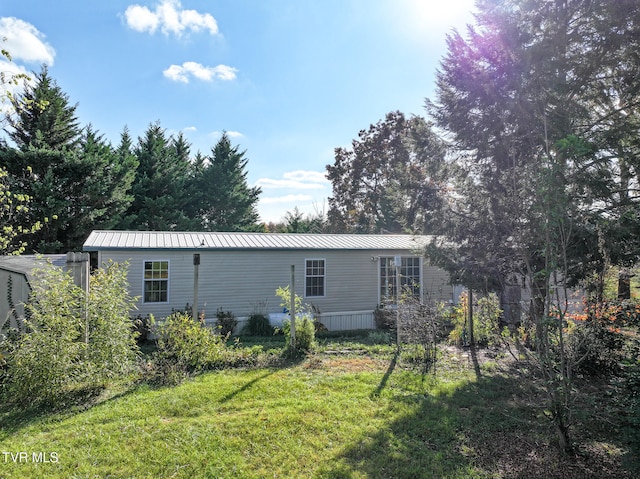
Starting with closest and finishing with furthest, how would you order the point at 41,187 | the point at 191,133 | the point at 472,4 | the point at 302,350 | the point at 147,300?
the point at 302,350
the point at 472,4
the point at 147,300
the point at 41,187
the point at 191,133

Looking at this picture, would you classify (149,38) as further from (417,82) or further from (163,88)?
(417,82)

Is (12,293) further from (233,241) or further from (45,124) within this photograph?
(45,124)

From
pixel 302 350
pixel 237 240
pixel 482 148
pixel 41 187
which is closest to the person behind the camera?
pixel 302 350

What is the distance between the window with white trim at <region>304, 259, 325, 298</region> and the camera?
476 inches

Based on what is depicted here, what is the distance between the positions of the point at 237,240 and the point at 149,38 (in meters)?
6.03

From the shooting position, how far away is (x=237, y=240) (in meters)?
11.9

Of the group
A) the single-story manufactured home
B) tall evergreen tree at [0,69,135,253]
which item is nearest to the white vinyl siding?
the single-story manufactured home

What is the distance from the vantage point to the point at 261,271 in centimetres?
1152

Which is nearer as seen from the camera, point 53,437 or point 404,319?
point 53,437

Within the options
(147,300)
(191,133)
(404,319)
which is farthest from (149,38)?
(191,133)

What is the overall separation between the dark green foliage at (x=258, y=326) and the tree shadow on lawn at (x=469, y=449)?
6.27 meters

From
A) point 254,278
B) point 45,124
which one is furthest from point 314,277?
point 45,124

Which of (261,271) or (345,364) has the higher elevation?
(261,271)

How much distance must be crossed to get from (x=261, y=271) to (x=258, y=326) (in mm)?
1769
